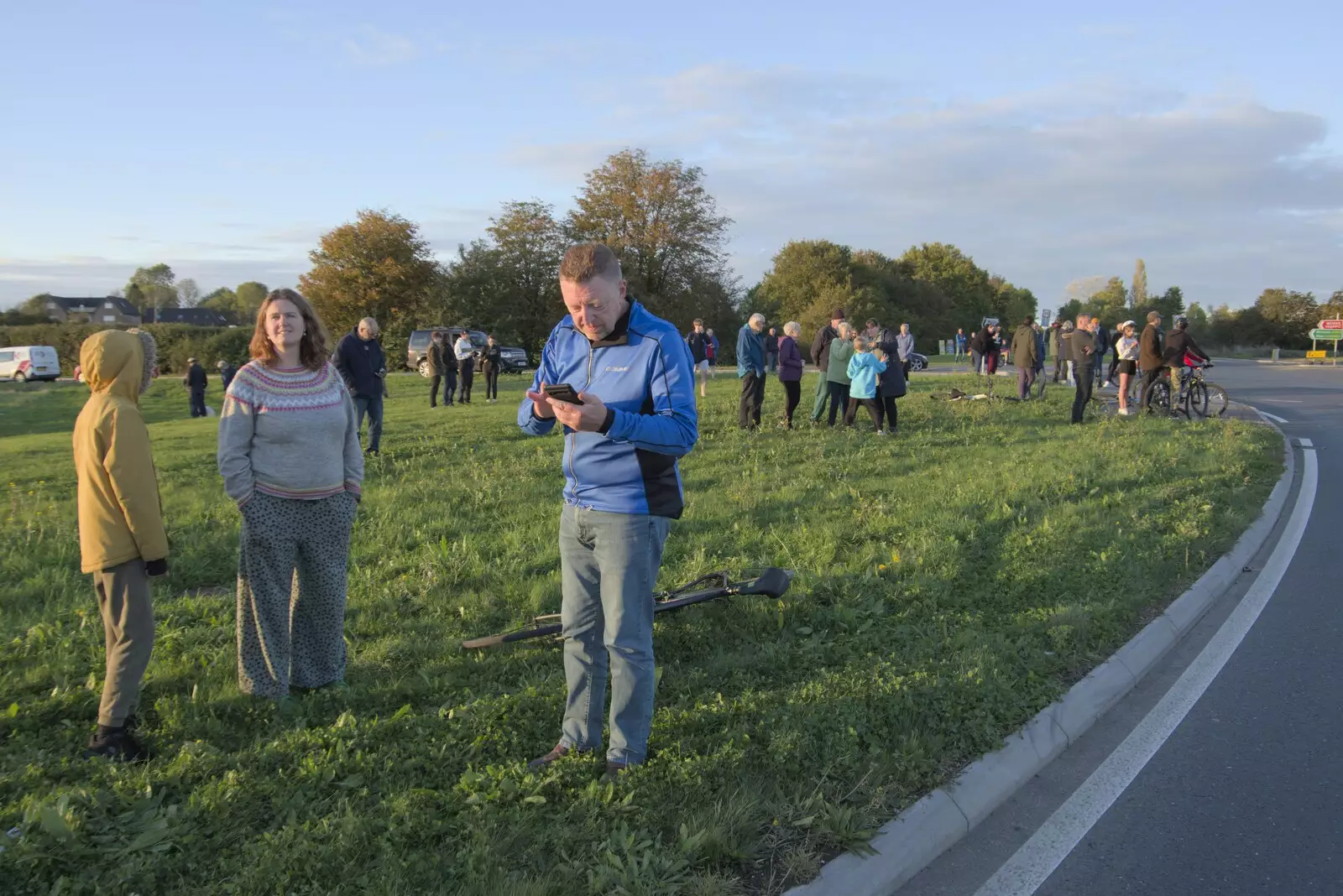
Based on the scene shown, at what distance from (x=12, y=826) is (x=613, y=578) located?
90.2 inches

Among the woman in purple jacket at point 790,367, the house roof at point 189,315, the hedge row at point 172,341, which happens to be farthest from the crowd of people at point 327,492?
the house roof at point 189,315

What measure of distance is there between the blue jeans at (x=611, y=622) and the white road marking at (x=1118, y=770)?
1436mm

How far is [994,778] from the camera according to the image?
146 inches

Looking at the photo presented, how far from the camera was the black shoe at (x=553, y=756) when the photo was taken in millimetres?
3510

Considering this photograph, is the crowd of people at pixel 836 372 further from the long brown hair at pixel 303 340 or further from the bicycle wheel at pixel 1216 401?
the long brown hair at pixel 303 340

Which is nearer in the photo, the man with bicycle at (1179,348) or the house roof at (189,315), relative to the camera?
the man with bicycle at (1179,348)

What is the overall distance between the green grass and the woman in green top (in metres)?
4.54

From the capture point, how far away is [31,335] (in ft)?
156

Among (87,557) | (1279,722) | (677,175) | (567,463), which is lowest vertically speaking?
(1279,722)

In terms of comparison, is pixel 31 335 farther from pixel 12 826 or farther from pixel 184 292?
pixel 184 292

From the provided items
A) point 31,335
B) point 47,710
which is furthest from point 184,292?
point 47,710

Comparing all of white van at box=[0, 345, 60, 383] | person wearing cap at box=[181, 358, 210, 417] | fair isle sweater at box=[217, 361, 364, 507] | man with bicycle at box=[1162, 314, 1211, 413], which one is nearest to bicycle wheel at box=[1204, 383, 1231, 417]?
man with bicycle at box=[1162, 314, 1211, 413]

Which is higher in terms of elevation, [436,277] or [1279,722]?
[436,277]

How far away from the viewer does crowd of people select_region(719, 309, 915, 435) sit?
13.1m
